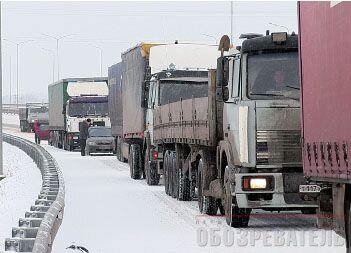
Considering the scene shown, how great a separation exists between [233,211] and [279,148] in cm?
134

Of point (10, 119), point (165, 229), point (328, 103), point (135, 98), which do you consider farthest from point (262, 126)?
point (10, 119)

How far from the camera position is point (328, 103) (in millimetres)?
10891

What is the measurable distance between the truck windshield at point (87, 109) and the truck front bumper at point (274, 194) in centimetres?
3591

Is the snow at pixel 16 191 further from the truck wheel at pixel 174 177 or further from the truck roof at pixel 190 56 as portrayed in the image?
the truck roof at pixel 190 56

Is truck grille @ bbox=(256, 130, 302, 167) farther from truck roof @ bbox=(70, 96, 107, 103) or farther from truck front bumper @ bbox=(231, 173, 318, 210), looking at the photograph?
truck roof @ bbox=(70, 96, 107, 103)

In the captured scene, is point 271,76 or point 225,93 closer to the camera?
point 271,76

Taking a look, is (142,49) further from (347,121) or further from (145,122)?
(347,121)

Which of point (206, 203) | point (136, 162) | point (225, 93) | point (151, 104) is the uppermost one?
point (151, 104)

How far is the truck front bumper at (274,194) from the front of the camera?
14.8 metres

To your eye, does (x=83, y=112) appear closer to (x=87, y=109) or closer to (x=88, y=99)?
(x=87, y=109)

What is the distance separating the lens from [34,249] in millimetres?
9500

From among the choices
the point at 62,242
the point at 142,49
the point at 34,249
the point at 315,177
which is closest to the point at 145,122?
the point at 142,49

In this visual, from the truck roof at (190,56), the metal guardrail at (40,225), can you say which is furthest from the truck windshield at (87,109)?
the metal guardrail at (40,225)

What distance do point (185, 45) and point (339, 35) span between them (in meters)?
15.7
